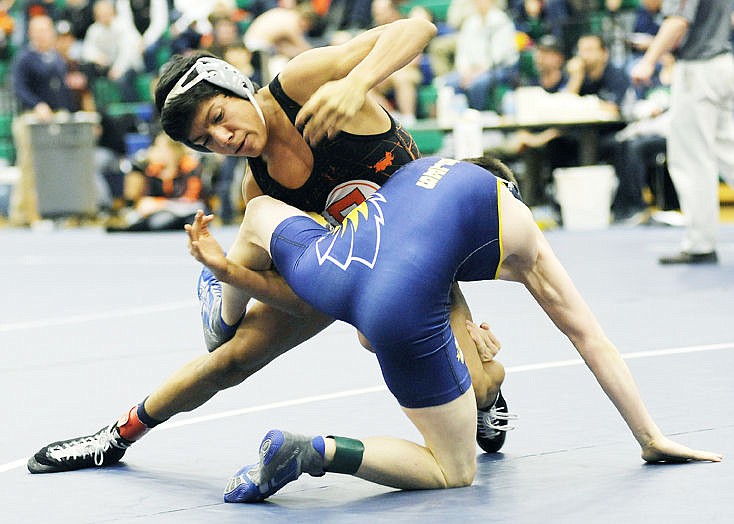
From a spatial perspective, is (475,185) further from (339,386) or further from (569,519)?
Result: (339,386)

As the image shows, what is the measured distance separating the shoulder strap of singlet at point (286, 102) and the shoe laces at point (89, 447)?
955mm

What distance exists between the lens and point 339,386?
4.24m

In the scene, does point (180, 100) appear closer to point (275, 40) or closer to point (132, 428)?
point (132, 428)

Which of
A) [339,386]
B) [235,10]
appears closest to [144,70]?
[235,10]

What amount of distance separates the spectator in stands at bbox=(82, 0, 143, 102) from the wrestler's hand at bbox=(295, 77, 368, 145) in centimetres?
1151

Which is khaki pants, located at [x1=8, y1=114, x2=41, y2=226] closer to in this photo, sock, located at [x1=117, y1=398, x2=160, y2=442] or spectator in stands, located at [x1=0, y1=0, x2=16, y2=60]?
spectator in stands, located at [x1=0, y1=0, x2=16, y2=60]

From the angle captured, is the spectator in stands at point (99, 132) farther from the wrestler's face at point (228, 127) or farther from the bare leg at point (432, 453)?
the bare leg at point (432, 453)

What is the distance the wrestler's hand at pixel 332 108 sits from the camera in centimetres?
297

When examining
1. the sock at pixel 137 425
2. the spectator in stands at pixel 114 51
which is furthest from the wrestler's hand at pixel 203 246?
the spectator in stands at pixel 114 51

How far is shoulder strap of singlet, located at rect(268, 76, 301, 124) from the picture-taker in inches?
129

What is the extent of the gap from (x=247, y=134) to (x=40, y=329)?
3.10 m

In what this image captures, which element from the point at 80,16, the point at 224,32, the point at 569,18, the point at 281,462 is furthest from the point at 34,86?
the point at 281,462

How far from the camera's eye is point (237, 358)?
3.36 metres

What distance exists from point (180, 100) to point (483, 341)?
1.04m
